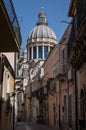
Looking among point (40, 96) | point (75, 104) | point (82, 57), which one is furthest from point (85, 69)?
point (40, 96)

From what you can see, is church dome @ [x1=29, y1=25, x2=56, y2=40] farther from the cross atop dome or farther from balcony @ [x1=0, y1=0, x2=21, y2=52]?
balcony @ [x1=0, y1=0, x2=21, y2=52]

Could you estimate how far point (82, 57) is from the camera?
13.1m

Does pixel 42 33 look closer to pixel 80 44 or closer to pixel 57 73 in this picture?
pixel 57 73

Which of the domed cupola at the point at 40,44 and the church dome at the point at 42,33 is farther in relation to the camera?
the church dome at the point at 42,33

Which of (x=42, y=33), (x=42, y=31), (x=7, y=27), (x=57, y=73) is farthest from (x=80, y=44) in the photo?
(x=42, y=31)

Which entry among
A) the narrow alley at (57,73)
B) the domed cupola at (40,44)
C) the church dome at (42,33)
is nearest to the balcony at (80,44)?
the narrow alley at (57,73)

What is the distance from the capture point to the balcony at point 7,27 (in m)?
8.41

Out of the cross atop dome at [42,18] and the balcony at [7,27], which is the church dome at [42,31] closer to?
the cross atop dome at [42,18]

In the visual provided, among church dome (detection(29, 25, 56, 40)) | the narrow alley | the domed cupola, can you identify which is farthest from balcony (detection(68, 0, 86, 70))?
church dome (detection(29, 25, 56, 40))

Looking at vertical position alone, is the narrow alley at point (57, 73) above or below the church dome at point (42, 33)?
below

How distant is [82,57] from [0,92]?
3342 mm

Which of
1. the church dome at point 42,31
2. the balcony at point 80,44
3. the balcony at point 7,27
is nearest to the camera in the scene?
the balcony at point 7,27

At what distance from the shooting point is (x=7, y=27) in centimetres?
916

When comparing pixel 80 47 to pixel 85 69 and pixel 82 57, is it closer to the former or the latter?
pixel 82 57
